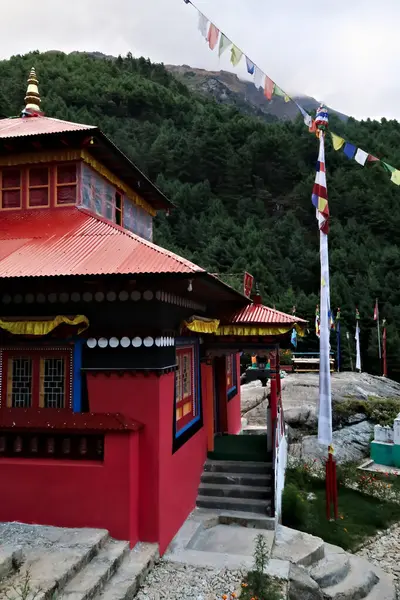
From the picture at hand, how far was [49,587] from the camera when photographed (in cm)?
575

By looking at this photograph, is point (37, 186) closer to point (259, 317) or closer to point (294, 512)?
point (259, 317)

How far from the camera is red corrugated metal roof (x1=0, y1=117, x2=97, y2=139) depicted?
10070 mm

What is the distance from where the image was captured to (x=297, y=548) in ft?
29.0

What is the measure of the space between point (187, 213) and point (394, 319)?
34569 mm

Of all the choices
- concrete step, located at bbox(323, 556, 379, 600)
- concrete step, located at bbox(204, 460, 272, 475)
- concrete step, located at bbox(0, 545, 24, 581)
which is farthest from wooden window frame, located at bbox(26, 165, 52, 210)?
concrete step, located at bbox(323, 556, 379, 600)

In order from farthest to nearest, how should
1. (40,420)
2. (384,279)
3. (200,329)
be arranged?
(384,279) < (200,329) < (40,420)

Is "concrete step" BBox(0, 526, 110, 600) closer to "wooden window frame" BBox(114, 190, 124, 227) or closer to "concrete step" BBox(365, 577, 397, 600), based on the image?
"concrete step" BBox(365, 577, 397, 600)

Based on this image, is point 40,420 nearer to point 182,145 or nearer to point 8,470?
point 8,470

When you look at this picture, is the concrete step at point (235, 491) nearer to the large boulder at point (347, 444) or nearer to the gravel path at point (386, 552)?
the gravel path at point (386, 552)

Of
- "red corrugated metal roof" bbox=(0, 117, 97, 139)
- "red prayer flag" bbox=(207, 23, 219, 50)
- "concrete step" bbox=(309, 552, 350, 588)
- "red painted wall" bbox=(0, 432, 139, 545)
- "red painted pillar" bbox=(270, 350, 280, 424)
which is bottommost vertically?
"concrete step" bbox=(309, 552, 350, 588)

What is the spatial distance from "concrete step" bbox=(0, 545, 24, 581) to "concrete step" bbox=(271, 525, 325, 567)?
13.9 feet

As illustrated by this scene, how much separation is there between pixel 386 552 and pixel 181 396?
21.9 ft

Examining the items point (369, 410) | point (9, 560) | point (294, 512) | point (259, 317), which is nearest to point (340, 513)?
point (294, 512)

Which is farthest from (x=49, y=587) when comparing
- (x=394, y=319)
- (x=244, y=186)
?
(x=244, y=186)
